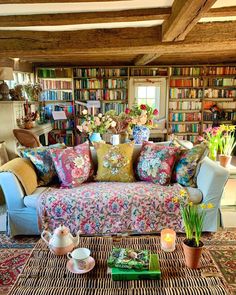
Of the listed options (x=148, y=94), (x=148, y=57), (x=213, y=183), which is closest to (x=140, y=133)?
(x=213, y=183)

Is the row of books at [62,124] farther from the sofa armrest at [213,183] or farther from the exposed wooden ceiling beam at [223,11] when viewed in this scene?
the exposed wooden ceiling beam at [223,11]

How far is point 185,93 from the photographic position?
639cm

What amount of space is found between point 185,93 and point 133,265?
5392 mm

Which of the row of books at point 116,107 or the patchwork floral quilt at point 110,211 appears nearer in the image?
the patchwork floral quilt at point 110,211

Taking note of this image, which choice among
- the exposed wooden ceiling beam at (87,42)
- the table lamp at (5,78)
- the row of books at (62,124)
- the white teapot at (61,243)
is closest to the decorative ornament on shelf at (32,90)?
the row of books at (62,124)

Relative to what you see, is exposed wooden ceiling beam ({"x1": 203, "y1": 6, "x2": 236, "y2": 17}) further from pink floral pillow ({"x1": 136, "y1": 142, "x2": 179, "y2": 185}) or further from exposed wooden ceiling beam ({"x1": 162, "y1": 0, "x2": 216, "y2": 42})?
pink floral pillow ({"x1": 136, "y1": 142, "x2": 179, "y2": 185})

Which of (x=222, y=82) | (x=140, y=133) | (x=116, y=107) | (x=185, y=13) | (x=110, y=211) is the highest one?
(x=185, y=13)

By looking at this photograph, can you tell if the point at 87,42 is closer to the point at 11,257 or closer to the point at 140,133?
the point at 140,133

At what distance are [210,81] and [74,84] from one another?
3.10 m

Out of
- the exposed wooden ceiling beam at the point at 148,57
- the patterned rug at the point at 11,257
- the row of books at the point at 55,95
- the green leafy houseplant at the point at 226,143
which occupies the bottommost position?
the patterned rug at the point at 11,257

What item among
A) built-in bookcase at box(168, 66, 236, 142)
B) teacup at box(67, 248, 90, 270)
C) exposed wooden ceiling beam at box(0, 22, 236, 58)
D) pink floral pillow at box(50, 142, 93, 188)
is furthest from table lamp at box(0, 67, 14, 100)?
built-in bookcase at box(168, 66, 236, 142)

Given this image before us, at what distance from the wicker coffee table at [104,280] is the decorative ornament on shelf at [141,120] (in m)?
1.93

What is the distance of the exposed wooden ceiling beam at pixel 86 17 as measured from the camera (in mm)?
2434

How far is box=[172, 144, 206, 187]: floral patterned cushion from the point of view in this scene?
9.28 ft
